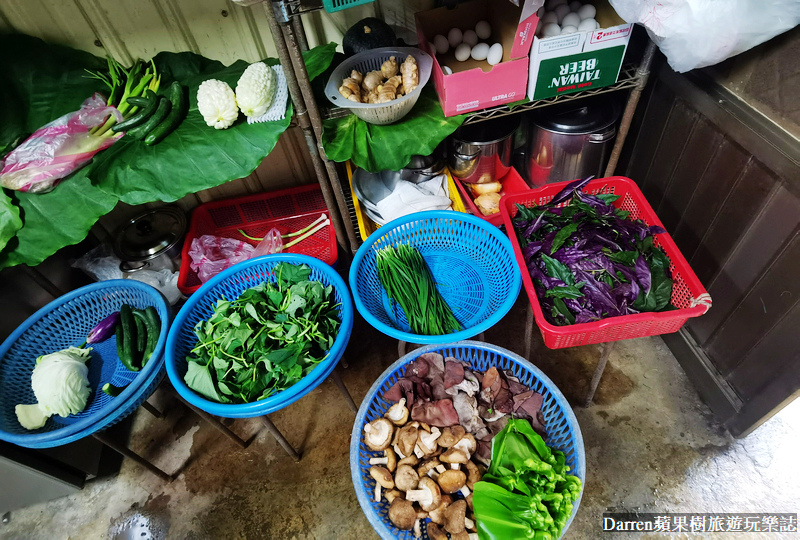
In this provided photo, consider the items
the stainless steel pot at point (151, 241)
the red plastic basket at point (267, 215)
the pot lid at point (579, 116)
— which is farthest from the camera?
the red plastic basket at point (267, 215)

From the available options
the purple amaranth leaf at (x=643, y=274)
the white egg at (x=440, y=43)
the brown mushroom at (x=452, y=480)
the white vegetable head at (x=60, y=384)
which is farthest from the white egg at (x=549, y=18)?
the white vegetable head at (x=60, y=384)

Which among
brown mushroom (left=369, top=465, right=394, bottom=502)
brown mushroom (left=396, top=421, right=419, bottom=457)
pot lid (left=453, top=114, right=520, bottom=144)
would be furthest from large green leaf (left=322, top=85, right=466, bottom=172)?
brown mushroom (left=369, top=465, right=394, bottom=502)

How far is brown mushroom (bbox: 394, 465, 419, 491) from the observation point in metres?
1.42

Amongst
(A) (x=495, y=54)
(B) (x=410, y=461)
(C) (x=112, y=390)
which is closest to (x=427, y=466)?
(B) (x=410, y=461)

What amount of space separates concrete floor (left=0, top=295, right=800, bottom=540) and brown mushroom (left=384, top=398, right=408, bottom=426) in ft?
1.50

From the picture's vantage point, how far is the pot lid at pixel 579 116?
1.83 m

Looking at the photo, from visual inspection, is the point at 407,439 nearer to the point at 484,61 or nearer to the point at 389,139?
the point at 389,139

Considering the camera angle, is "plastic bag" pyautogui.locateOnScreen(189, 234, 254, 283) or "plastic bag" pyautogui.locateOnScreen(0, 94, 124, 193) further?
"plastic bag" pyautogui.locateOnScreen(189, 234, 254, 283)

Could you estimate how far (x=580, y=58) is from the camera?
1517mm

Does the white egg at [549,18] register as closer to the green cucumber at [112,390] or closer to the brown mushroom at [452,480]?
the brown mushroom at [452,480]

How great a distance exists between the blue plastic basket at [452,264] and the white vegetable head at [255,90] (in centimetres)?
67

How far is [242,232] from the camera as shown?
8.07 feet

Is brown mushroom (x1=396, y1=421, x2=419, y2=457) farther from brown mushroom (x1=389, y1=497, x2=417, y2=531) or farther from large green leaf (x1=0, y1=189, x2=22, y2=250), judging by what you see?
large green leaf (x1=0, y1=189, x2=22, y2=250)

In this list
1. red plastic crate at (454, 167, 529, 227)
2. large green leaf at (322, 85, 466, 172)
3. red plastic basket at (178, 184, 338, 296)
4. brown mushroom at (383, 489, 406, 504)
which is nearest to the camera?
brown mushroom at (383, 489, 406, 504)
